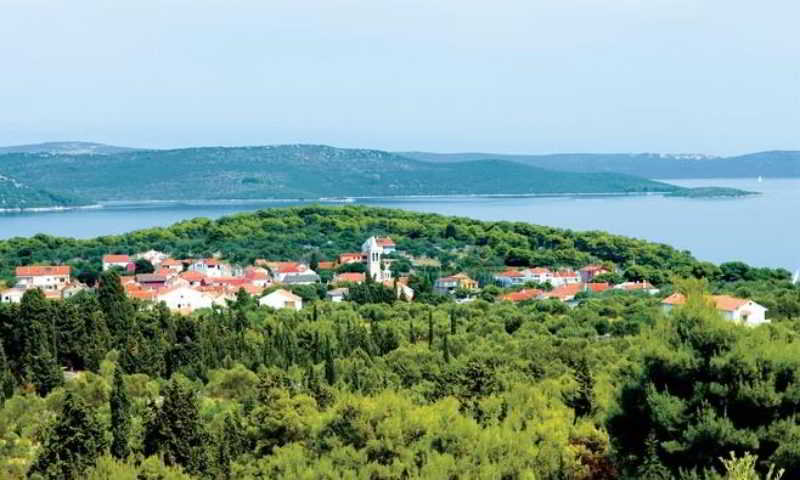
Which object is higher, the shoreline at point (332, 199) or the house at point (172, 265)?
the house at point (172, 265)

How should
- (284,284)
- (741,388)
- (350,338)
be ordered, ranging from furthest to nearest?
(284,284) < (350,338) < (741,388)

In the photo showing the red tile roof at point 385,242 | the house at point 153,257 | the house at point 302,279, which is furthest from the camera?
the red tile roof at point 385,242

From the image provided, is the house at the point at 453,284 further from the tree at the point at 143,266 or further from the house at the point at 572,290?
the tree at the point at 143,266

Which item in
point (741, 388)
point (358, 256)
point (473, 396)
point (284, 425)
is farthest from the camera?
point (358, 256)

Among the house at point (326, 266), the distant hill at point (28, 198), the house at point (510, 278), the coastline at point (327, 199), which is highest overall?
the house at point (326, 266)

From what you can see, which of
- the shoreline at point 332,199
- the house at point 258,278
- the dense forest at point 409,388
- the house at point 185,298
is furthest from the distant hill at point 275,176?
the dense forest at point 409,388

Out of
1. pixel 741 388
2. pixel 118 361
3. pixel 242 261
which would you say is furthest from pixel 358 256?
pixel 741 388

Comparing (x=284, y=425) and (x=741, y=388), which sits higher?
(x=741, y=388)

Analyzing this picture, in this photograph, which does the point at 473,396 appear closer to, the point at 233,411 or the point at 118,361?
the point at 233,411
